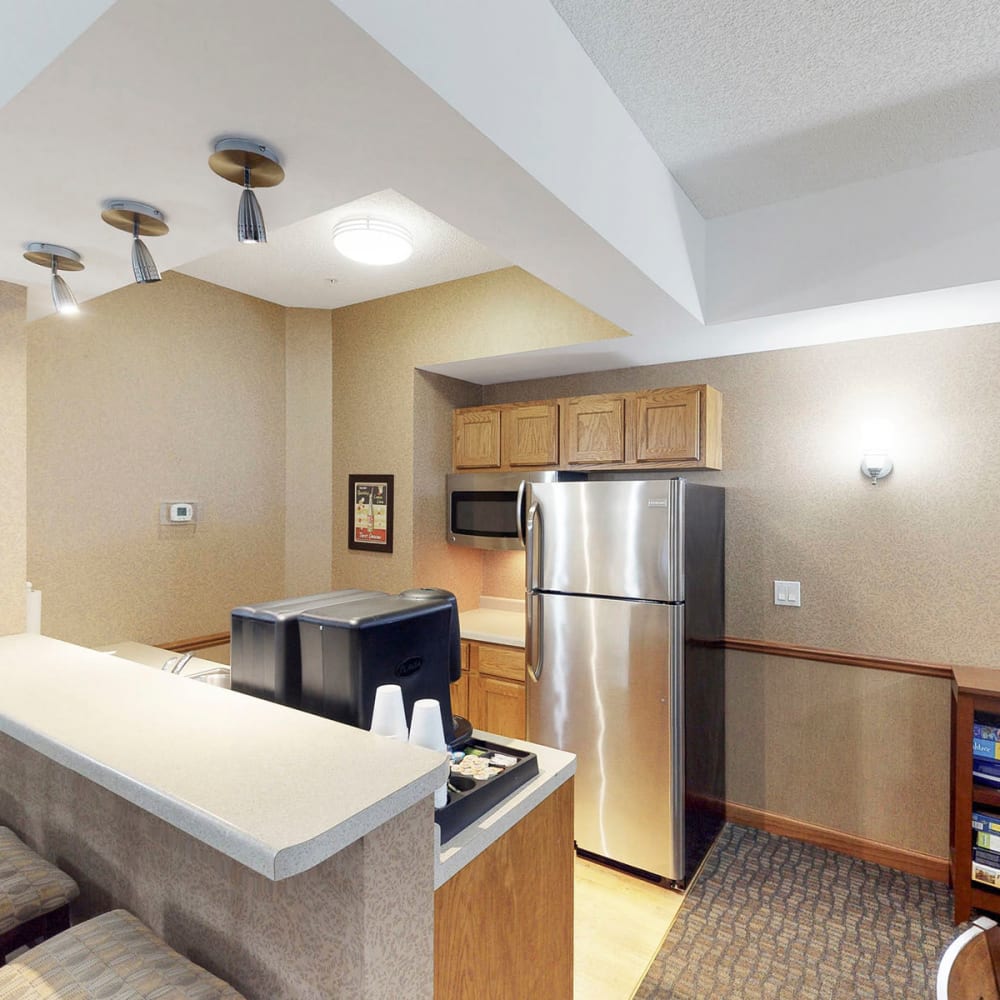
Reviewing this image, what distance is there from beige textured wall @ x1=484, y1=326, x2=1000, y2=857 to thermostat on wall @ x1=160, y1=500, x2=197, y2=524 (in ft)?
8.64

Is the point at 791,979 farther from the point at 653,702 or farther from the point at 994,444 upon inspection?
the point at 994,444

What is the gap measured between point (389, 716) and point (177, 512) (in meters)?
2.47

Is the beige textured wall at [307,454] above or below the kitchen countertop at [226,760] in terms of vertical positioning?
above

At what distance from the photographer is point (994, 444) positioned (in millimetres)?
2555

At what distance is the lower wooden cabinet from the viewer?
3.20 m

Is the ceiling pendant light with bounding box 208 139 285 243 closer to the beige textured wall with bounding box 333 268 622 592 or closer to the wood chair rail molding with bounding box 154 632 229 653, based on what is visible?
the beige textured wall with bounding box 333 268 622 592

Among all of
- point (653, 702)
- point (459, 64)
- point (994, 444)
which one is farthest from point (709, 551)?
point (459, 64)

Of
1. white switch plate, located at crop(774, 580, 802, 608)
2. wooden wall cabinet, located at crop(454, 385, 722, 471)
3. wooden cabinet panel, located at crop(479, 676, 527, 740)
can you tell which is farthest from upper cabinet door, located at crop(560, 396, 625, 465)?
wooden cabinet panel, located at crop(479, 676, 527, 740)

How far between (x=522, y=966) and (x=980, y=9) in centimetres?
243

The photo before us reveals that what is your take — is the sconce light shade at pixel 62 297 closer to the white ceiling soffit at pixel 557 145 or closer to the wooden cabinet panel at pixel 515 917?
the white ceiling soffit at pixel 557 145

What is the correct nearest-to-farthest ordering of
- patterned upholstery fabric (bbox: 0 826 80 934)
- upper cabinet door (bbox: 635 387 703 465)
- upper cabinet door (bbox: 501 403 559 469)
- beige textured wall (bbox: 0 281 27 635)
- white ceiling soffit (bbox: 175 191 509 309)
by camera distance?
patterned upholstery fabric (bbox: 0 826 80 934) → beige textured wall (bbox: 0 281 27 635) → white ceiling soffit (bbox: 175 191 509 309) → upper cabinet door (bbox: 635 387 703 465) → upper cabinet door (bbox: 501 403 559 469)

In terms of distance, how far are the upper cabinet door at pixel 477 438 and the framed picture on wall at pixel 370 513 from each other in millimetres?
444

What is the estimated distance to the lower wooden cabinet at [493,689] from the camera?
320 centimetres

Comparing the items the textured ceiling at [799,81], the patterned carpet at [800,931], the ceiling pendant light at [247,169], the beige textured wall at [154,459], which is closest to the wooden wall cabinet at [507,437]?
the beige textured wall at [154,459]
